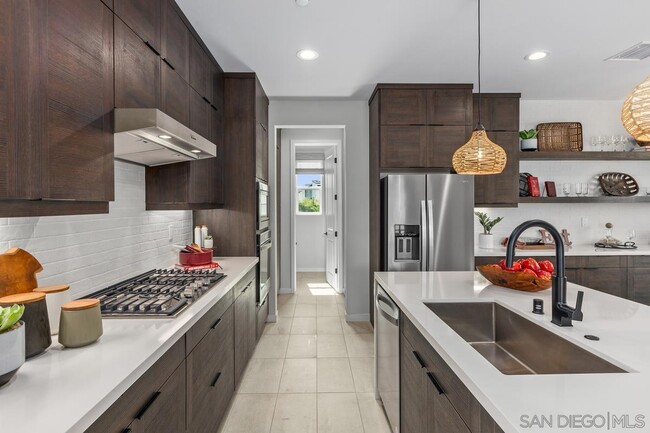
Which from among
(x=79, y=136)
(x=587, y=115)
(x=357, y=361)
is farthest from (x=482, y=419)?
(x=587, y=115)

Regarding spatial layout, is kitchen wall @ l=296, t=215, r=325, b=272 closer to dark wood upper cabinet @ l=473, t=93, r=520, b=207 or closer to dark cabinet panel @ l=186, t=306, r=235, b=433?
dark wood upper cabinet @ l=473, t=93, r=520, b=207

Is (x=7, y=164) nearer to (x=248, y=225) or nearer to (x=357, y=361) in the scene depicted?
(x=248, y=225)

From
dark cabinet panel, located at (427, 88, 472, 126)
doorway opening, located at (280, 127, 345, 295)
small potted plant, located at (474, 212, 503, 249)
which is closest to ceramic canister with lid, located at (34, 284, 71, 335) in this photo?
dark cabinet panel, located at (427, 88, 472, 126)

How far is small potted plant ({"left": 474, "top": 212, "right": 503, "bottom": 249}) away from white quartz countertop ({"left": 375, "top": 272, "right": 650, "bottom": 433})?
86.9 inches

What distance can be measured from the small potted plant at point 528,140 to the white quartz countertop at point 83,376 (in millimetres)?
4056

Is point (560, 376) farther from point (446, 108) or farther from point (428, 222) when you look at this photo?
point (446, 108)

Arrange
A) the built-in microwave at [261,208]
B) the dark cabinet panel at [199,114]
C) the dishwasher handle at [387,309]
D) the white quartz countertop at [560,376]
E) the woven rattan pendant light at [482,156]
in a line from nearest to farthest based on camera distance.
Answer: the white quartz countertop at [560,376]
the dishwasher handle at [387,309]
the woven rattan pendant light at [482,156]
the dark cabinet panel at [199,114]
the built-in microwave at [261,208]

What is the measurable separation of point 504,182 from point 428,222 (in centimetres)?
126

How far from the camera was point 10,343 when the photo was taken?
2.76 ft

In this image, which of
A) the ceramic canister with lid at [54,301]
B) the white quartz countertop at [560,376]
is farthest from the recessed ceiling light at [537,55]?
the ceramic canister with lid at [54,301]

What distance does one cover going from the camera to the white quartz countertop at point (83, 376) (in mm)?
755

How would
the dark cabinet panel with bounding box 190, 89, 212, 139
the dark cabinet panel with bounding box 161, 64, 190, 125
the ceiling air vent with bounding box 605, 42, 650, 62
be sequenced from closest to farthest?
the dark cabinet panel with bounding box 161, 64, 190, 125 < the dark cabinet panel with bounding box 190, 89, 212, 139 < the ceiling air vent with bounding box 605, 42, 650, 62

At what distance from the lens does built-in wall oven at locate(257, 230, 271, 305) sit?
3.23 m

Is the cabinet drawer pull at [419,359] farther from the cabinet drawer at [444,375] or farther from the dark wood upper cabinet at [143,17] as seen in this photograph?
the dark wood upper cabinet at [143,17]
